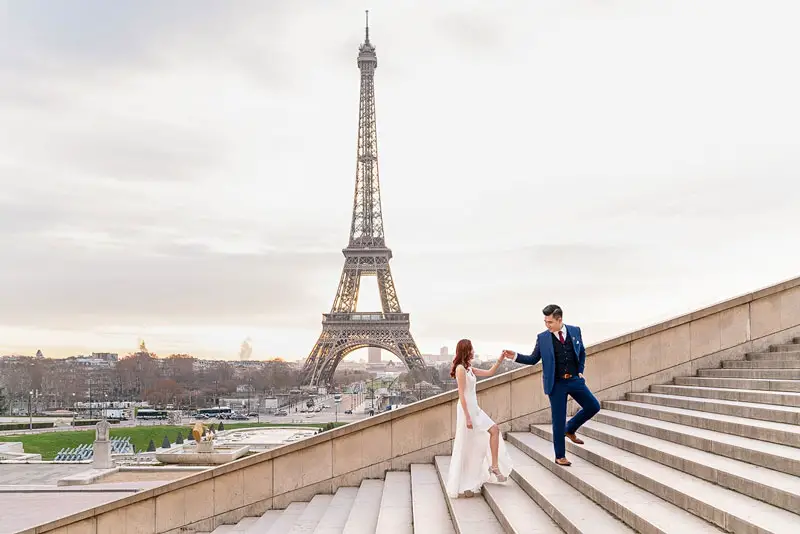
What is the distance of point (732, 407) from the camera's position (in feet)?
25.1

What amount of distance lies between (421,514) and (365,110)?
6705 cm

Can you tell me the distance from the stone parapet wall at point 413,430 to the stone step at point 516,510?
8.40 ft

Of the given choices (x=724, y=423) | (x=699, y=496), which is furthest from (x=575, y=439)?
(x=699, y=496)

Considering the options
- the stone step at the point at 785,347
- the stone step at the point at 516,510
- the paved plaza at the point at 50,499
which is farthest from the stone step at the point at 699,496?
the paved plaza at the point at 50,499

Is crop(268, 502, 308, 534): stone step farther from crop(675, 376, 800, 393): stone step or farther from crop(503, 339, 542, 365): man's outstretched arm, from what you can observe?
crop(675, 376, 800, 393): stone step

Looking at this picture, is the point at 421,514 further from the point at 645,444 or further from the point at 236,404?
the point at 236,404

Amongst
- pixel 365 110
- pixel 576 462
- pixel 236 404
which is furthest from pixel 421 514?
pixel 236 404

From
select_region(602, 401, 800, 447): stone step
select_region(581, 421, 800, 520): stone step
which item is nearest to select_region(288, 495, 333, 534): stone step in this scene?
select_region(581, 421, 800, 520): stone step

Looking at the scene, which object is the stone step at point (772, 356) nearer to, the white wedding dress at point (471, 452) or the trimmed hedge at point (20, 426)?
the white wedding dress at point (471, 452)

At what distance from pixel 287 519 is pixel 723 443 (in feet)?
17.7

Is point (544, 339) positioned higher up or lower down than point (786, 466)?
higher up

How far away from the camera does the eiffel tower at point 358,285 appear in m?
66.4

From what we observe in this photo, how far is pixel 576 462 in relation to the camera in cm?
746

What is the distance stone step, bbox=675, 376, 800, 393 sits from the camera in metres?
8.08
